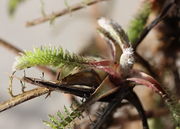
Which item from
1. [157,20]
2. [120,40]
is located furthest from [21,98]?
[157,20]

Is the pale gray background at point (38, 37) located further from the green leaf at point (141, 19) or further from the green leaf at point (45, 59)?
the green leaf at point (45, 59)

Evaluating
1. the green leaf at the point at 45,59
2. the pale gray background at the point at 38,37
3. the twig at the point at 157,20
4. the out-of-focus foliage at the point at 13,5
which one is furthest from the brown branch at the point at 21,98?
the pale gray background at the point at 38,37

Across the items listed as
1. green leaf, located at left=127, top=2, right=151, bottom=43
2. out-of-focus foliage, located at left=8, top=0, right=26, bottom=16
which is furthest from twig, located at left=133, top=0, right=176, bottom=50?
out-of-focus foliage, located at left=8, top=0, right=26, bottom=16

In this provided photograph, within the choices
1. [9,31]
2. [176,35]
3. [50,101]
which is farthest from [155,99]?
[9,31]

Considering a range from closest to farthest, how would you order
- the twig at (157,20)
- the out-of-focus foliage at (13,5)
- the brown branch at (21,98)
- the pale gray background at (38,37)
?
the brown branch at (21,98)
the twig at (157,20)
the out-of-focus foliage at (13,5)
the pale gray background at (38,37)

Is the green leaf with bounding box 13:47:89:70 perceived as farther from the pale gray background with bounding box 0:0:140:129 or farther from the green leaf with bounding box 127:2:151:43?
the pale gray background with bounding box 0:0:140:129

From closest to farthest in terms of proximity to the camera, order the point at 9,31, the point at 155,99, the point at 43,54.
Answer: the point at 43,54 → the point at 155,99 → the point at 9,31

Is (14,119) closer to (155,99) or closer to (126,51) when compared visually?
(155,99)

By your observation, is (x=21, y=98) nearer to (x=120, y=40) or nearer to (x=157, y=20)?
(x=120, y=40)
